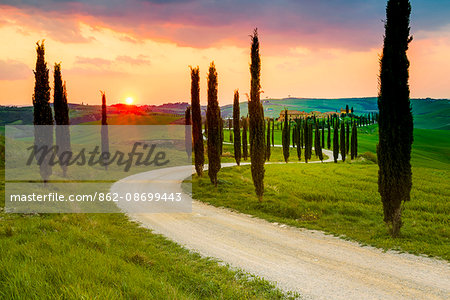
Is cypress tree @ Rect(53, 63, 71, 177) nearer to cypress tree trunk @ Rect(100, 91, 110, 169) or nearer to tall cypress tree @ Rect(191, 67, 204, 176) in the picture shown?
cypress tree trunk @ Rect(100, 91, 110, 169)

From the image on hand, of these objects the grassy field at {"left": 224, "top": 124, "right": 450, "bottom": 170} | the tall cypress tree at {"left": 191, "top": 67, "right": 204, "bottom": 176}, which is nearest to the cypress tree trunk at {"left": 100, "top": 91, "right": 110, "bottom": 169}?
the tall cypress tree at {"left": 191, "top": 67, "right": 204, "bottom": 176}

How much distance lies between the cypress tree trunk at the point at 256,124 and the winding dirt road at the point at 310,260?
4.79 meters

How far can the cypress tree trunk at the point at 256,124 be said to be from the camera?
22000 millimetres

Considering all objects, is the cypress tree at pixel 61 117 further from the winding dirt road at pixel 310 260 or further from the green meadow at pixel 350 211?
the winding dirt road at pixel 310 260

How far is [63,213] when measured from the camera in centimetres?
1661

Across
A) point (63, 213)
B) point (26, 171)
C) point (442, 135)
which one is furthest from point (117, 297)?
point (442, 135)

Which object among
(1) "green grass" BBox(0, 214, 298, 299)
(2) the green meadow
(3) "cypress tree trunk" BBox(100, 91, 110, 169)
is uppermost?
(3) "cypress tree trunk" BBox(100, 91, 110, 169)

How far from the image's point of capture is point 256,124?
22.2 m

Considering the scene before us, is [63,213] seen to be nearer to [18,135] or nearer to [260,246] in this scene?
[260,246]

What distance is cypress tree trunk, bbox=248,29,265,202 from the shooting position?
866 inches

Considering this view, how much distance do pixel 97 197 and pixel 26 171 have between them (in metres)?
18.5

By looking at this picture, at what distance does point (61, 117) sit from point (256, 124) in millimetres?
24224

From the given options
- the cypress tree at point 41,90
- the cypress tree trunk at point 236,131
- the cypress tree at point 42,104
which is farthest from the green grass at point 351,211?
the cypress tree trunk at point 236,131

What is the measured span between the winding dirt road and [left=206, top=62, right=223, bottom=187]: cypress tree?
1070cm
